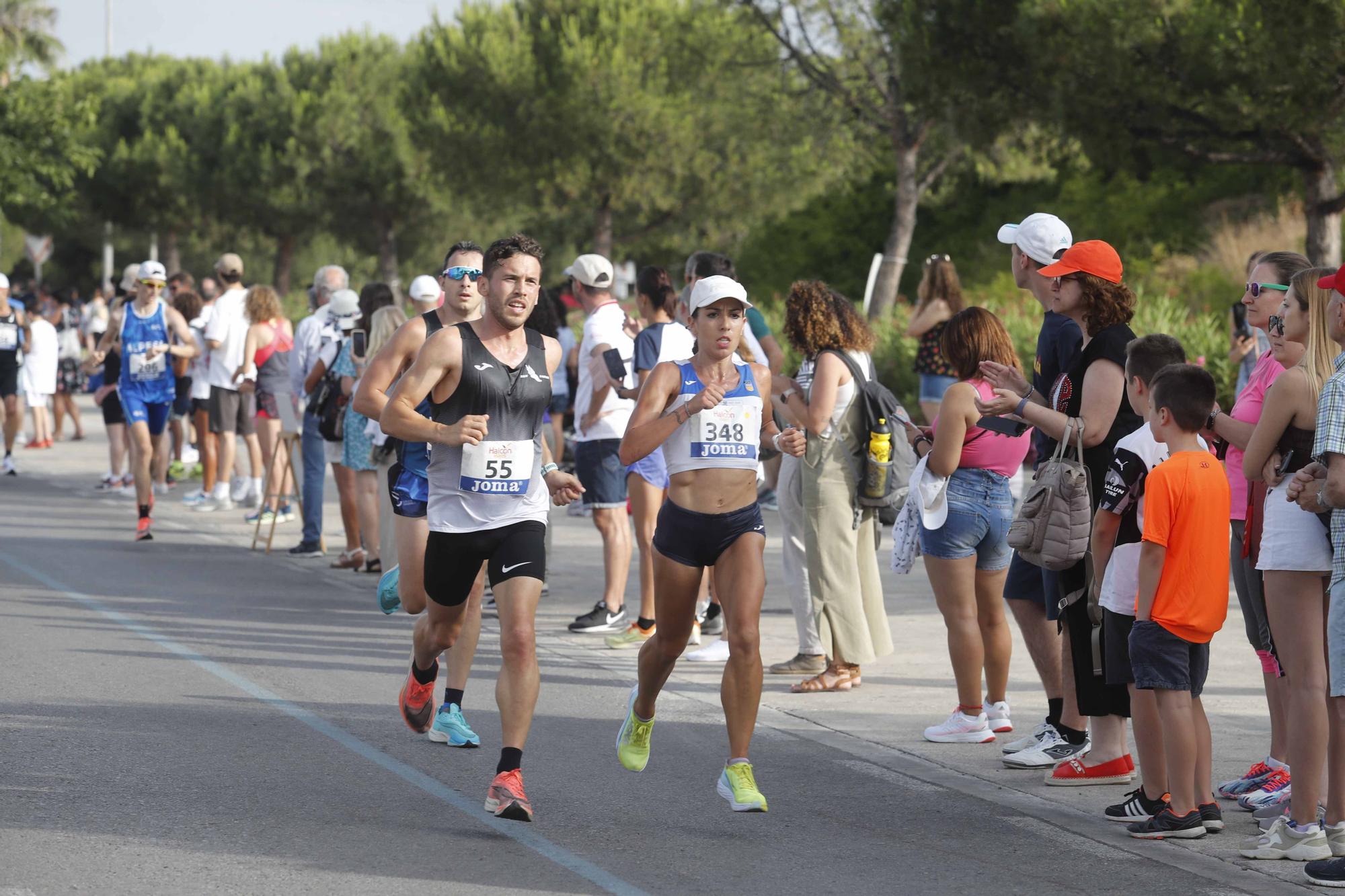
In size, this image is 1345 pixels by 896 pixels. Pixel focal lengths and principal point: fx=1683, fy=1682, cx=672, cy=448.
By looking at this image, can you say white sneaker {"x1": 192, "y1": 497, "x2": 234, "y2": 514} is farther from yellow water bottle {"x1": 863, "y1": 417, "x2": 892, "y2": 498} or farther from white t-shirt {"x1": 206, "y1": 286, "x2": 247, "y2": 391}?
yellow water bottle {"x1": 863, "y1": 417, "x2": 892, "y2": 498}

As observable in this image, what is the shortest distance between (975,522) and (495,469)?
220 centimetres

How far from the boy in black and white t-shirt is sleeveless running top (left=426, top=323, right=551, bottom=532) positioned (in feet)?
6.83

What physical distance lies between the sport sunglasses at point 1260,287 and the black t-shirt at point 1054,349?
68 cm

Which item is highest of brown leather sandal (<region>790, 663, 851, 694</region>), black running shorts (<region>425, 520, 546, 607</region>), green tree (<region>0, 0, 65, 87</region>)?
green tree (<region>0, 0, 65, 87</region>)

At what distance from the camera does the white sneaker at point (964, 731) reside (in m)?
7.31

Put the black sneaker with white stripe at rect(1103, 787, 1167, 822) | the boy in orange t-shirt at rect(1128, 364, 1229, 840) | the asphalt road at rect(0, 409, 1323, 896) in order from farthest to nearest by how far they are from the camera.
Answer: the black sneaker with white stripe at rect(1103, 787, 1167, 822) → the boy in orange t-shirt at rect(1128, 364, 1229, 840) → the asphalt road at rect(0, 409, 1323, 896)

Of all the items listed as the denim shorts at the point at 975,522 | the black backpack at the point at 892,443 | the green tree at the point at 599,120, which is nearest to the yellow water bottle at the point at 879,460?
the black backpack at the point at 892,443

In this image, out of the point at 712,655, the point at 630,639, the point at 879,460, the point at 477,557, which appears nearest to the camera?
the point at 477,557

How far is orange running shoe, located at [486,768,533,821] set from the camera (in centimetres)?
584

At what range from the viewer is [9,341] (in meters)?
18.5

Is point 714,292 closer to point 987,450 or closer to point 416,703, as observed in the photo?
point 987,450

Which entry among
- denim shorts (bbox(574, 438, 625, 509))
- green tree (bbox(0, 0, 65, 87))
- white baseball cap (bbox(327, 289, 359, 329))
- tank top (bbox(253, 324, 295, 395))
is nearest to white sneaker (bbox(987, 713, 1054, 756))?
denim shorts (bbox(574, 438, 625, 509))

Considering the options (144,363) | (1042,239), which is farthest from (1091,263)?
(144,363)

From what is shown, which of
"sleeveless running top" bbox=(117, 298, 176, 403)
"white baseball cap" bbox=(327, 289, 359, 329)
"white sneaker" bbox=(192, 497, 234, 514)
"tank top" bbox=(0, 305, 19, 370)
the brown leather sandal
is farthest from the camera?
"tank top" bbox=(0, 305, 19, 370)
